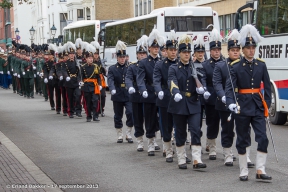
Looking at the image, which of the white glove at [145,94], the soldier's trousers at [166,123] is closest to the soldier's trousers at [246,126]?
the soldier's trousers at [166,123]

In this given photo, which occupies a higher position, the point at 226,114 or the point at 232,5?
the point at 232,5

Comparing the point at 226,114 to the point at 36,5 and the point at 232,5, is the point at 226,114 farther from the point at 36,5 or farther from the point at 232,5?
the point at 36,5

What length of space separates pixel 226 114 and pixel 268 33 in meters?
7.73

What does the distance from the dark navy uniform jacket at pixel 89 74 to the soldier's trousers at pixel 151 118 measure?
250 inches

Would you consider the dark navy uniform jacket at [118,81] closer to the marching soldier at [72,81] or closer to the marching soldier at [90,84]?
the marching soldier at [90,84]

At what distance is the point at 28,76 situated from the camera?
104 ft

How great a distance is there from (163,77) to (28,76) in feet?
68.2

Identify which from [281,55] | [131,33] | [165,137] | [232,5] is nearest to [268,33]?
[281,55]

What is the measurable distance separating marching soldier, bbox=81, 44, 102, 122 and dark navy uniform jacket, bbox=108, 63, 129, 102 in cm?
421

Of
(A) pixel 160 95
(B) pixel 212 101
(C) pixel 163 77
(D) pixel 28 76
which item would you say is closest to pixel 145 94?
(C) pixel 163 77

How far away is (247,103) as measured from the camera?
31.6ft

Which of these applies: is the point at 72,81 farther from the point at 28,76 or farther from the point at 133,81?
the point at 28,76

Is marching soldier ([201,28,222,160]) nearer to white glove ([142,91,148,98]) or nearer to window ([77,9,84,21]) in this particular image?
white glove ([142,91,148,98])

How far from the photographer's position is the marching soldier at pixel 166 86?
11.4 metres
